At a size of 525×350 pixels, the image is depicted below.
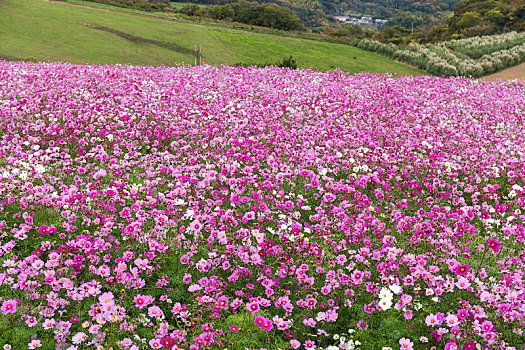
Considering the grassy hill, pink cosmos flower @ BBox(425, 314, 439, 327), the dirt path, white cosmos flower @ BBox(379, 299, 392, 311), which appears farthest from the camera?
the grassy hill

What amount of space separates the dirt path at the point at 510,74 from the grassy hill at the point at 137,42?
5.39m

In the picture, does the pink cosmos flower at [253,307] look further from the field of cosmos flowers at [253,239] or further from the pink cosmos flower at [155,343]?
the pink cosmos flower at [155,343]

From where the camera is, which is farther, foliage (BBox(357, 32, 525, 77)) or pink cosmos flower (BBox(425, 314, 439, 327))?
foliage (BBox(357, 32, 525, 77))

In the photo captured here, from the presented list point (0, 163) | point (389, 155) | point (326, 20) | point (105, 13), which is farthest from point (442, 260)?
point (326, 20)

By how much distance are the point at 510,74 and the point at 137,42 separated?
96.4 feet

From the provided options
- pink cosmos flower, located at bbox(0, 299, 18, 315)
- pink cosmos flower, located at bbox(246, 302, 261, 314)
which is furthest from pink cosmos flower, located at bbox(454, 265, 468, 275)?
pink cosmos flower, located at bbox(0, 299, 18, 315)

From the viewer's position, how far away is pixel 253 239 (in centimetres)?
518

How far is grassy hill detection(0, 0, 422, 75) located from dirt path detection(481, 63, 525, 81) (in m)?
5.39

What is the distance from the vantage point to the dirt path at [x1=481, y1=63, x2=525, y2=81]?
92.6 feet

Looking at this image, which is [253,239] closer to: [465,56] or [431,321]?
[431,321]

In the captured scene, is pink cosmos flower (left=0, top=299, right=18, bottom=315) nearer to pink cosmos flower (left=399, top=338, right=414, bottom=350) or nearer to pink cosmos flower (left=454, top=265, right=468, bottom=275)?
pink cosmos flower (left=399, top=338, right=414, bottom=350)

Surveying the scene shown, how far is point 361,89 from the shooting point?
15383 mm

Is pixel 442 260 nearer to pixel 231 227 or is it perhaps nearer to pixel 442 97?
pixel 231 227

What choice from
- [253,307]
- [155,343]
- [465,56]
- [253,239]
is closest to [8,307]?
[155,343]
